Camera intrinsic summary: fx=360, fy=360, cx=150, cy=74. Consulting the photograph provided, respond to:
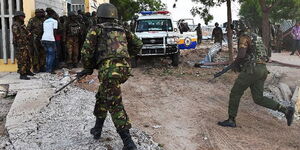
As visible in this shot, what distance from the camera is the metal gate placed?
31.2 feet

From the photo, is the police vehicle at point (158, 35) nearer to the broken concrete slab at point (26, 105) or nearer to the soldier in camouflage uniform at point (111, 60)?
the broken concrete slab at point (26, 105)

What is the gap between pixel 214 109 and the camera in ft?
22.4

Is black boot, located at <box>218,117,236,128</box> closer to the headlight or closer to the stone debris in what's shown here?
the stone debris

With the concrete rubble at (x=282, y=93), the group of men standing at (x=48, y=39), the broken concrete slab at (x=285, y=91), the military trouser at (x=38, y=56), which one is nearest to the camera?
the concrete rubble at (x=282, y=93)

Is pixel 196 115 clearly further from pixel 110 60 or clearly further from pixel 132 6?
pixel 132 6

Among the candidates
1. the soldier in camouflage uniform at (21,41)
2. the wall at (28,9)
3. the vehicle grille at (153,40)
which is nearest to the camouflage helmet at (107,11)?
the soldier in camouflage uniform at (21,41)

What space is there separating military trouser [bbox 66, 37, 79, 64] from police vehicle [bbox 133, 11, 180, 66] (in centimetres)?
228

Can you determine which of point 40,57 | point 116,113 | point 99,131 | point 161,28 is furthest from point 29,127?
point 161,28

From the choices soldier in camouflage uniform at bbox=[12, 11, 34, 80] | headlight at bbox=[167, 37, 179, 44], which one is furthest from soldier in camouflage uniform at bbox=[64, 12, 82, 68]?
headlight at bbox=[167, 37, 179, 44]

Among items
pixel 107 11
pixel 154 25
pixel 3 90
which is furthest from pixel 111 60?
pixel 154 25

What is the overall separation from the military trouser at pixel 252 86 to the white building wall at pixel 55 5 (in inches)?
262

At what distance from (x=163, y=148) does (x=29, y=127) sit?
70.4 inches

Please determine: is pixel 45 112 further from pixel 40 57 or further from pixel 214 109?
pixel 40 57

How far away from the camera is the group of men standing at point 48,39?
8141 mm
